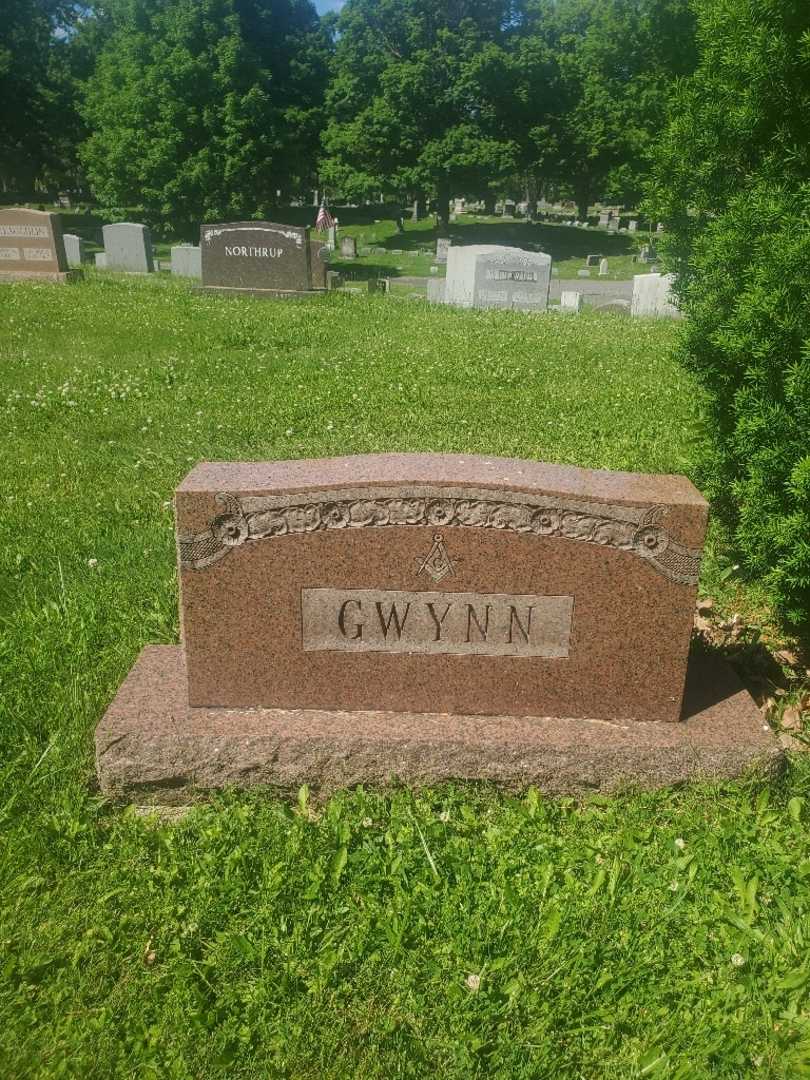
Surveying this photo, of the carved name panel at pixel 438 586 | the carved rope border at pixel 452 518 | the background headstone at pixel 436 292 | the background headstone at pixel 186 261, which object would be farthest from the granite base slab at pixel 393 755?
the background headstone at pixel 186 261

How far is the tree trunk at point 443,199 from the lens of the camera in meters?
42.7

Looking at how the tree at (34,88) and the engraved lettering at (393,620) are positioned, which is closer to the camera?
the engraved lettering at (393,620)

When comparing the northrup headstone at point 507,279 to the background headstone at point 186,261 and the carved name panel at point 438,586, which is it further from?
the carved name panel at point 438,586

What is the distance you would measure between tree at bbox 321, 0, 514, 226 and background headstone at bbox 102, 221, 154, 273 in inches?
777

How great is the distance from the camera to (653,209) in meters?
6.06

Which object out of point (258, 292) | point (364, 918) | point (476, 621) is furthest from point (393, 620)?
point (258, 292)

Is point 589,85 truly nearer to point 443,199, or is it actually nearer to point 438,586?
point 443,199

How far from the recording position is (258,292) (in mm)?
18109

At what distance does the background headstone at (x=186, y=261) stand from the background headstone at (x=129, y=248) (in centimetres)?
99

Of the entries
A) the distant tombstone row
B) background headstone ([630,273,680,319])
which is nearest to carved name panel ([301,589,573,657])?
background headstone ([630,273,680,319])

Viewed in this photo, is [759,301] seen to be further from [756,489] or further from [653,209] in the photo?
[653,209]

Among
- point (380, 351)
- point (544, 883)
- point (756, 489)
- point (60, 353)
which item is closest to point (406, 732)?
point (544, 883)

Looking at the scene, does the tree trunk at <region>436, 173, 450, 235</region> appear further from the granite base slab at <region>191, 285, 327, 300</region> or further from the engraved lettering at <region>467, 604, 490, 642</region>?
the engraved lettering at <region>467, 604, 490, 642</region>

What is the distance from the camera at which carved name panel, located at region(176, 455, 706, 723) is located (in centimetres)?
316
